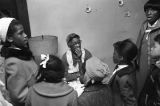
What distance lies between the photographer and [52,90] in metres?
1.98

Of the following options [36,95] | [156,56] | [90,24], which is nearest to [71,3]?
[90,24]

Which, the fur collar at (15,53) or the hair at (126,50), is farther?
the hair at (126,50)

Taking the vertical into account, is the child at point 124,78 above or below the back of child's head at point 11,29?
below

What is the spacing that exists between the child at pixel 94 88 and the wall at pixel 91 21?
1202 mm

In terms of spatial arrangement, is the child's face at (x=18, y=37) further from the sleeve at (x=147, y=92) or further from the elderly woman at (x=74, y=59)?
the sleeve at (x=147, y=92)

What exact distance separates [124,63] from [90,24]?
109cm

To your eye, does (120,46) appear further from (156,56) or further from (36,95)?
(36,95)

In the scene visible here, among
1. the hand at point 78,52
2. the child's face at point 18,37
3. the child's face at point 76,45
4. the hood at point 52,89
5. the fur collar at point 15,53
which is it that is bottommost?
the hood at point 52,89

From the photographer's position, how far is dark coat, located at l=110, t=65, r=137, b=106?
89.5 inches

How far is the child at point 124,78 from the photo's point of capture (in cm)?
228

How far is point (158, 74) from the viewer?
222 cm

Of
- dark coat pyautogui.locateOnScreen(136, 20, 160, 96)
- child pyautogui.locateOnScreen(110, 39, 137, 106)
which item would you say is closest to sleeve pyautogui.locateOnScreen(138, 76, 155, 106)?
child pyautogui.locateOnScreen(110, 39, 137, 106)

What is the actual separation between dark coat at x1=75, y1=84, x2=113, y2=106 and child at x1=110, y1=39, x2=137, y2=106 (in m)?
0.22

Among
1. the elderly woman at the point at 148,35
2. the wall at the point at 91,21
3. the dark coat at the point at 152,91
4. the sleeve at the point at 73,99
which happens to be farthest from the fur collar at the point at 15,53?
the elderly woman at the point at 148,35
